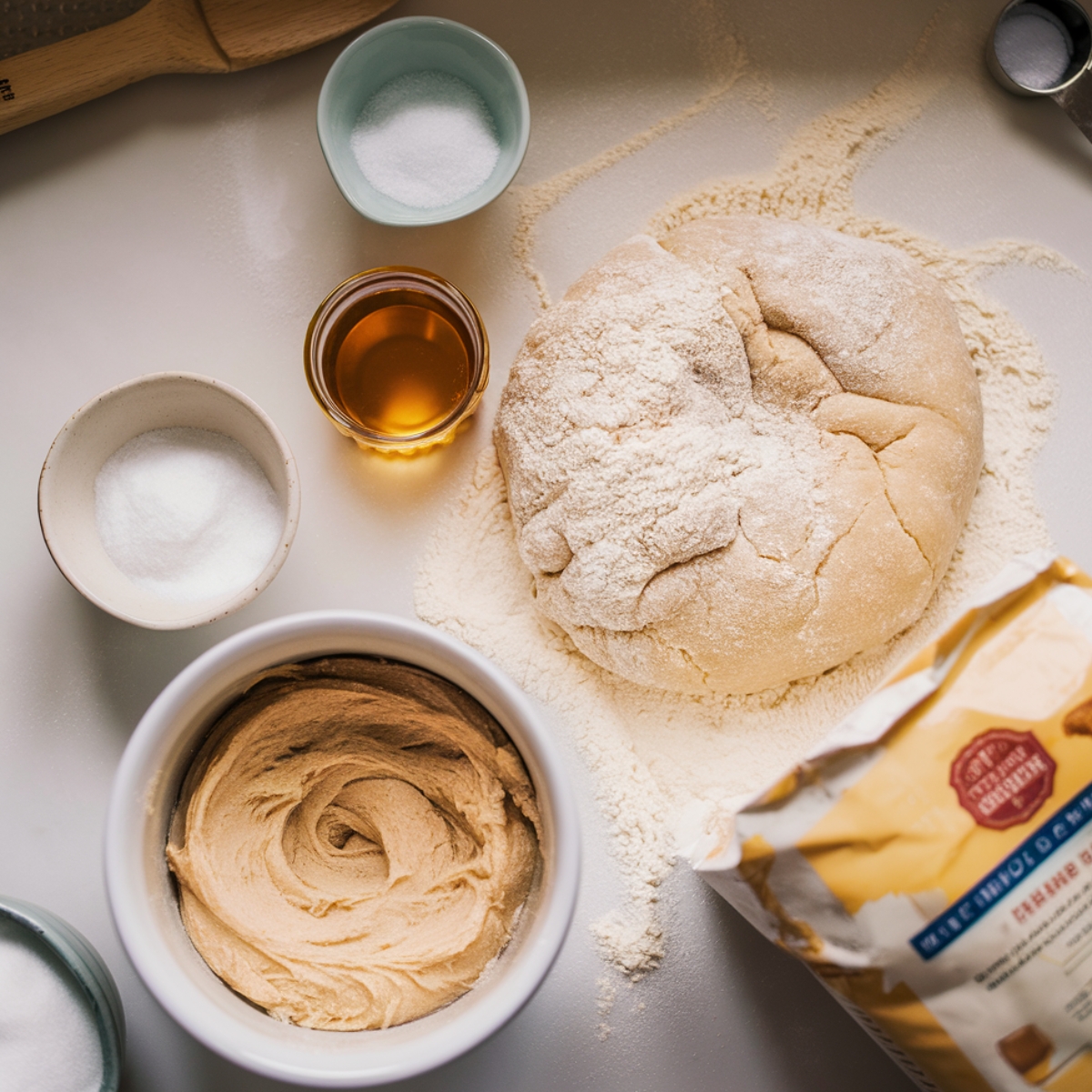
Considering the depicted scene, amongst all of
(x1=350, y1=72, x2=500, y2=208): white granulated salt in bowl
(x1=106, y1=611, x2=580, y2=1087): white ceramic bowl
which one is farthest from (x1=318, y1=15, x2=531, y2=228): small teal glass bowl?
(x1=106, y1=611, x2=580, y2=1087): white ceramic bowl

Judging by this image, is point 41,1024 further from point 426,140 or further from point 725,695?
point 426,140

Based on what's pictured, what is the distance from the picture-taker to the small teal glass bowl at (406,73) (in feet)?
3.14

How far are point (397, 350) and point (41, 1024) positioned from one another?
77 centimetres

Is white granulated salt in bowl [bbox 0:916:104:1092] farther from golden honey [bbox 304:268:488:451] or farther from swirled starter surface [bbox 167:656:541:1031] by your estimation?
golden honey [bbox 304:268:488:451]

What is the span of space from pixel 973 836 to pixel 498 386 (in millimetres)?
655

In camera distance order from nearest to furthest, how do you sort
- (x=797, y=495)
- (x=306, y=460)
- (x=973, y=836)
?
1. (x=973, y=836)
2. (x=797, y=495)
3. (x=306, y=460)

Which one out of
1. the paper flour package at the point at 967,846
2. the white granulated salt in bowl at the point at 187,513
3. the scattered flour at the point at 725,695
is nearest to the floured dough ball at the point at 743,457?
the scattered flour at the point at 725,695

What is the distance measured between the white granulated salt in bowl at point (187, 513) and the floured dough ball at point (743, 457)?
28cm

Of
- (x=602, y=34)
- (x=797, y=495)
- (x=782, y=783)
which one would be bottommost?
(x=782, y=783)

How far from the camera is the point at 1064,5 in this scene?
104cm

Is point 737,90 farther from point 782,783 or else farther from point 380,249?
point 782,783

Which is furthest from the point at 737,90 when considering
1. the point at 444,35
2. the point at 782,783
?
the point at 782,783

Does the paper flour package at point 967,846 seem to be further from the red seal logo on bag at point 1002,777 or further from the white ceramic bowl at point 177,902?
the white ceramic bowl at point 177,902

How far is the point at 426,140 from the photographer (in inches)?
39.4
